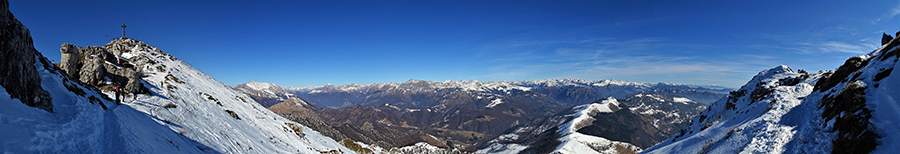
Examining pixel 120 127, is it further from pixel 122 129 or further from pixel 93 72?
pixel 93 72

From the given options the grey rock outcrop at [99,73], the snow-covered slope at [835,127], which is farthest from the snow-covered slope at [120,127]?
the snow-covered slope at [835,127]

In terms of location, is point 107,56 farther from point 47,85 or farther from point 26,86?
point 26,86

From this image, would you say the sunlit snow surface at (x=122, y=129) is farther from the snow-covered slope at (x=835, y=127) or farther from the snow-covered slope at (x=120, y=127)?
the snow-covered slope at (x=835, y=127)

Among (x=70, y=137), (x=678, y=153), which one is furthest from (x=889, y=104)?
(x=70, y=137)

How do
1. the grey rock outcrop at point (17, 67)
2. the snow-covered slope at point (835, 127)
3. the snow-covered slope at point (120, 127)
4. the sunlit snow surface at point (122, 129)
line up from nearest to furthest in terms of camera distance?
the snow-covered slope at point (835, 127), the sunlit snow surface at point (122, 129), the snow-covered slope at point (120, 127), the grey rock outcrop at point (17, 67)

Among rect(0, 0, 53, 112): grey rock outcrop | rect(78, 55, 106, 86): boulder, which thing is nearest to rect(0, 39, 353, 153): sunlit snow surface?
rect(0, 0, 53, 112): grey rock outcrop

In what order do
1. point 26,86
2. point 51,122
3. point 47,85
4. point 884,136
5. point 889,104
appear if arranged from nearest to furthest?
point 884,136 → point 889,104 → point 51,122 → point 26,86 → point 47,85

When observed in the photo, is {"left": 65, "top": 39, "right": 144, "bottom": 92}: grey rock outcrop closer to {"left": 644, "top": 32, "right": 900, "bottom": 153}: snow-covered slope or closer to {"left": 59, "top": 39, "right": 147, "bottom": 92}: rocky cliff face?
{"left": 59, "top": 39, "right": 147, "bottom": 92}: rocky cliff face
